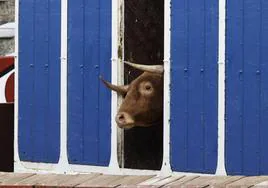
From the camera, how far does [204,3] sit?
396 inches

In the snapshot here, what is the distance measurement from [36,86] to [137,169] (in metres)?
1.56

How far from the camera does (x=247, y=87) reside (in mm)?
9766

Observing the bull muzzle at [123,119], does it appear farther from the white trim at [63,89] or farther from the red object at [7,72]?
the red object at [7,72]

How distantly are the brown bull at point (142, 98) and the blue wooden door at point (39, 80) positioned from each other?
864 mm

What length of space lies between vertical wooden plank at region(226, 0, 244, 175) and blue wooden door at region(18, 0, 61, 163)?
2.23 meters

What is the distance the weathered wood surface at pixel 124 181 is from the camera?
372 inches

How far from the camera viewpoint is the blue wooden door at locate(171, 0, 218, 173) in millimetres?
10008

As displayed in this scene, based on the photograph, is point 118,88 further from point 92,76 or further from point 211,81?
point 211,81

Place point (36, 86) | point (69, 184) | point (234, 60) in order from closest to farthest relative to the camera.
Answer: point (234, 60), point (69, 184), point (36, 86)

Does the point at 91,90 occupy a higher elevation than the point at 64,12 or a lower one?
lower

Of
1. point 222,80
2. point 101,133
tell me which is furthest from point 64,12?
point 222,80

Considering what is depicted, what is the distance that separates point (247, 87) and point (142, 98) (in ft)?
4.64

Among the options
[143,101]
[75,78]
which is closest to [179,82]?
[143,101]

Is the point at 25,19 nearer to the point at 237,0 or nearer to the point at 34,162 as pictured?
the point at 34,162
